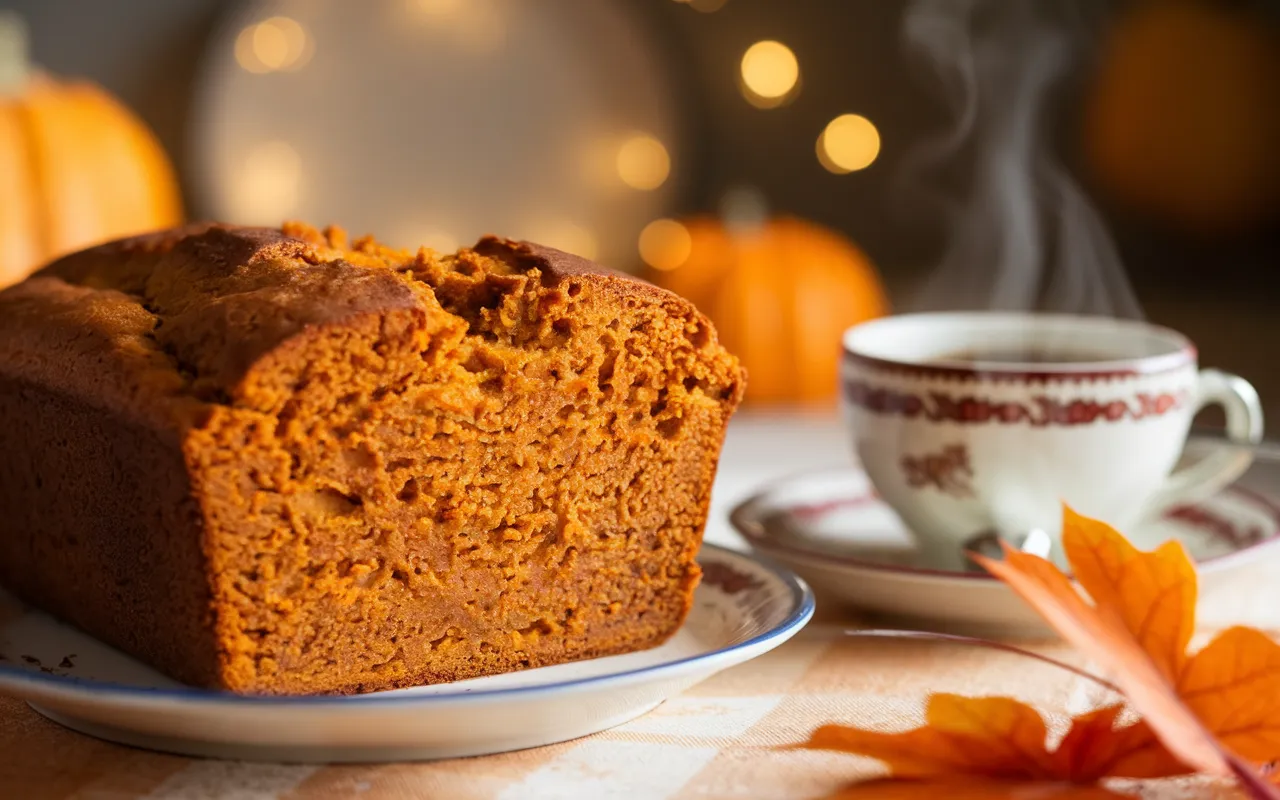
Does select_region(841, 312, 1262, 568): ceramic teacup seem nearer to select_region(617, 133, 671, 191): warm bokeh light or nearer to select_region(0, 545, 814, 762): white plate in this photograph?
select_region(0, 545, 814, 762): white plate

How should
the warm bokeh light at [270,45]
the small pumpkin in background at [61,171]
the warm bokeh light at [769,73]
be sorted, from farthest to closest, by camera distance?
the warm bokeh light at [769,73]
the warm bokeh light at [270,45]
the small pumpkin in background at [61,171]

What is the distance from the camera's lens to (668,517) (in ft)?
4.05

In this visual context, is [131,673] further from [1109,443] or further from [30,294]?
[1109,443]

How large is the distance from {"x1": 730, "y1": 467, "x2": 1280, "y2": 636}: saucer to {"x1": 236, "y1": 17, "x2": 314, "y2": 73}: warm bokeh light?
2.09 metres

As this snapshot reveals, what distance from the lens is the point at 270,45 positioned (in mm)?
3312

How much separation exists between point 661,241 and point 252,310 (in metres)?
2.56

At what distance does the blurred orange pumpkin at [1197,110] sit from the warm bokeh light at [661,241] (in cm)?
102

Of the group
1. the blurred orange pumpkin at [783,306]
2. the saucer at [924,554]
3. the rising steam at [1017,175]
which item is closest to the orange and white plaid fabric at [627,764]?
the saucer at [924,554]

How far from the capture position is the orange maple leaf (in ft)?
3.07

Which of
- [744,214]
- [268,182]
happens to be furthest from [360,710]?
[268,182]

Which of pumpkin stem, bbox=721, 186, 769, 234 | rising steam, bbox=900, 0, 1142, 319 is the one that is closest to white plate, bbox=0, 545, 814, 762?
rising steam, bbox=900, 0, 1142, 319

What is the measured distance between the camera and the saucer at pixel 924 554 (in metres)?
1.29

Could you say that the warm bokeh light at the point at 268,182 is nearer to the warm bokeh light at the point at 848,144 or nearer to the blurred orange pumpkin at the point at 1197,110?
the warm bokeh light at the point at 848,144

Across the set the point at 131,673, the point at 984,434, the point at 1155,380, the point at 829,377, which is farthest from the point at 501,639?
the point at 829,377
